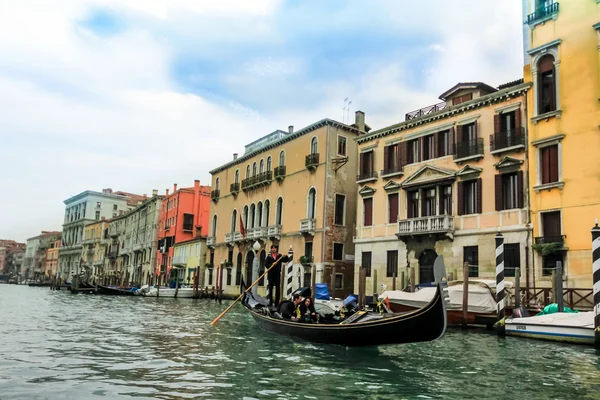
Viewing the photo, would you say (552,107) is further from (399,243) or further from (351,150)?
(351,150)

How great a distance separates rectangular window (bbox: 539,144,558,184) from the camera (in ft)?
55.6

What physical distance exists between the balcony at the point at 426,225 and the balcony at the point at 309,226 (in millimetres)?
5983

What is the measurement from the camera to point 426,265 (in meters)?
20.6

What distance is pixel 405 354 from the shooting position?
9.04m

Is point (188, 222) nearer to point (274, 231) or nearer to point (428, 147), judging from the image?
point (274, 231)

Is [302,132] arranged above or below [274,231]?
above

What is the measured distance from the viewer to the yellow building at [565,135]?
15.9 metres

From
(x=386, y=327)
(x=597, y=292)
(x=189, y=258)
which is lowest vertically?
(x=386, y=327)

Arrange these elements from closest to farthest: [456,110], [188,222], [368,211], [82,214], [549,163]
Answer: [549,163] → [456,110] → [368,211] → [188,222] → [82,214]

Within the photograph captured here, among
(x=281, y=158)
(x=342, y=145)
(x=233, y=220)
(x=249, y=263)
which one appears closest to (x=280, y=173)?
(x=281, y=158)

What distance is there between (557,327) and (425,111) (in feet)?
41.3

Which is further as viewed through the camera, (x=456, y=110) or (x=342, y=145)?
(x=342, y=145)

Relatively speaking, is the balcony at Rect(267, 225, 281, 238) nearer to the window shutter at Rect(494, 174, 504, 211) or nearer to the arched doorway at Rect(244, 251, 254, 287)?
the arched doorway at Rect(244, 251, 254, 287)

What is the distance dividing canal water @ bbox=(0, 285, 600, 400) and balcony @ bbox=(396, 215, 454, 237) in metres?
8.23
